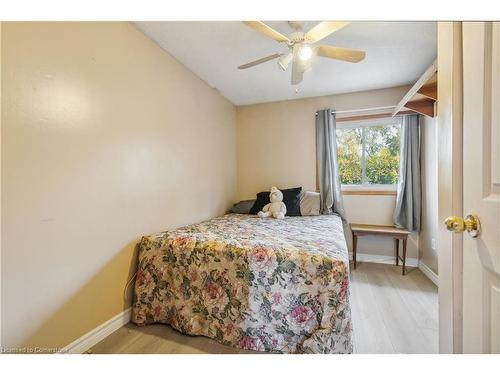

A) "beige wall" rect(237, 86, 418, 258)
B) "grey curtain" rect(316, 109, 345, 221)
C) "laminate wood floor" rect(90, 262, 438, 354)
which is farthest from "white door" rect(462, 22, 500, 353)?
"beige wall" rect(237, 86, 418, 258)

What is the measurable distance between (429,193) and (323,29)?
232 centimetres

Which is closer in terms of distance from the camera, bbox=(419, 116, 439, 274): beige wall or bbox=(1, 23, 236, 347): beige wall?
bbox=(1, 23, 236, 347): beige wall

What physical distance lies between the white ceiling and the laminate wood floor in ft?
7.70

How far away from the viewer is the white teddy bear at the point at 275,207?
→ 9.49 feet

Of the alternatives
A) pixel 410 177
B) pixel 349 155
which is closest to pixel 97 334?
pixel 349 155

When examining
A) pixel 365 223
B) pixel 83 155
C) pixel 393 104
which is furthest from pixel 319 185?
pixel 83 155

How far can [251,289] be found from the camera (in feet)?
4.77

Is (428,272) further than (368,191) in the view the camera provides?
No

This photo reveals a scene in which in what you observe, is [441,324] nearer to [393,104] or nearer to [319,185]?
[319,185]

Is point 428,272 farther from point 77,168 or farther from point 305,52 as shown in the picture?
point 77,168

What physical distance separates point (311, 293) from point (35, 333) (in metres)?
1.55

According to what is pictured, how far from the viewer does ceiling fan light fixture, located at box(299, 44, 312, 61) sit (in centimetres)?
165

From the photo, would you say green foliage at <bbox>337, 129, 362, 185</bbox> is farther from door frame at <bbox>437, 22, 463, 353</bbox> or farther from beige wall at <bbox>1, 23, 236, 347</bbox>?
door frame at <bbox>437, 22, 463, 353</bbox>

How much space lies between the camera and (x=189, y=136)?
254 cm
